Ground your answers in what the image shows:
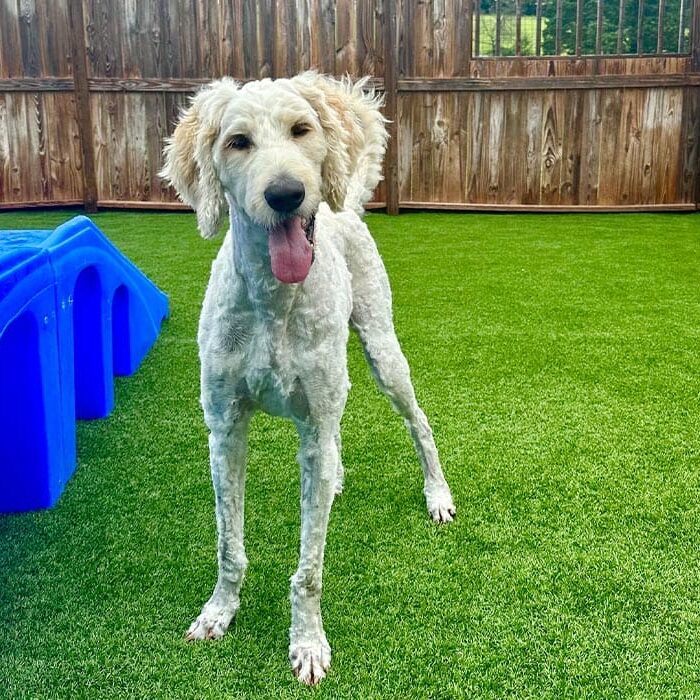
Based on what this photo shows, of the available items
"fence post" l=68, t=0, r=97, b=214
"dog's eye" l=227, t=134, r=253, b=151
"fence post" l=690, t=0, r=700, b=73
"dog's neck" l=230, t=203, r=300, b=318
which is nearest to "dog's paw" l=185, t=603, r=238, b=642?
"dog's neck" l=230, t=203, r=300, b=318

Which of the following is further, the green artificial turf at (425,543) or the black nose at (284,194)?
the green artificial turf at (425,543)

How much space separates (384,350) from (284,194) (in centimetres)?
116

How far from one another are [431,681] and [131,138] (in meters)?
8.98

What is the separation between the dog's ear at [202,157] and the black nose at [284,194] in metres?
0.27

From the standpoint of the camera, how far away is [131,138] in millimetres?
9859

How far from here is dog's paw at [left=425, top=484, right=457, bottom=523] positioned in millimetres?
2855

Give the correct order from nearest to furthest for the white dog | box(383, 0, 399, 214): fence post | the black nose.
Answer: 1. the black nose
2. the white dog
3. box(383, 0, 399, 214): fence post

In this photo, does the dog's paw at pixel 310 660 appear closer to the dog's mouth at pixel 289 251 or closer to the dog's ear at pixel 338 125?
the dog's mouth at pixel 289 251

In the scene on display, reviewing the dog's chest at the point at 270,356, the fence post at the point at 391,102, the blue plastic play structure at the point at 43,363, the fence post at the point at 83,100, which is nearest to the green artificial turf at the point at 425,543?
the blue plastic play structure at the point at 43,363

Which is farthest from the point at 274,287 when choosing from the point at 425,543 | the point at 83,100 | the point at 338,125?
the point at 83,100

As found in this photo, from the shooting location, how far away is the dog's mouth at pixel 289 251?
1.89m

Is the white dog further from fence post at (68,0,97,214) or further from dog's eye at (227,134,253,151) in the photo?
fence post at (68,0,97,214)

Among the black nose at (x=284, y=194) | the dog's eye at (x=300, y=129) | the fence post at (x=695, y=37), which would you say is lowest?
the black nose at (x=284, y=194)

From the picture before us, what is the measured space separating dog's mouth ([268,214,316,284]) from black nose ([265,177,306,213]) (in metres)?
0.07
